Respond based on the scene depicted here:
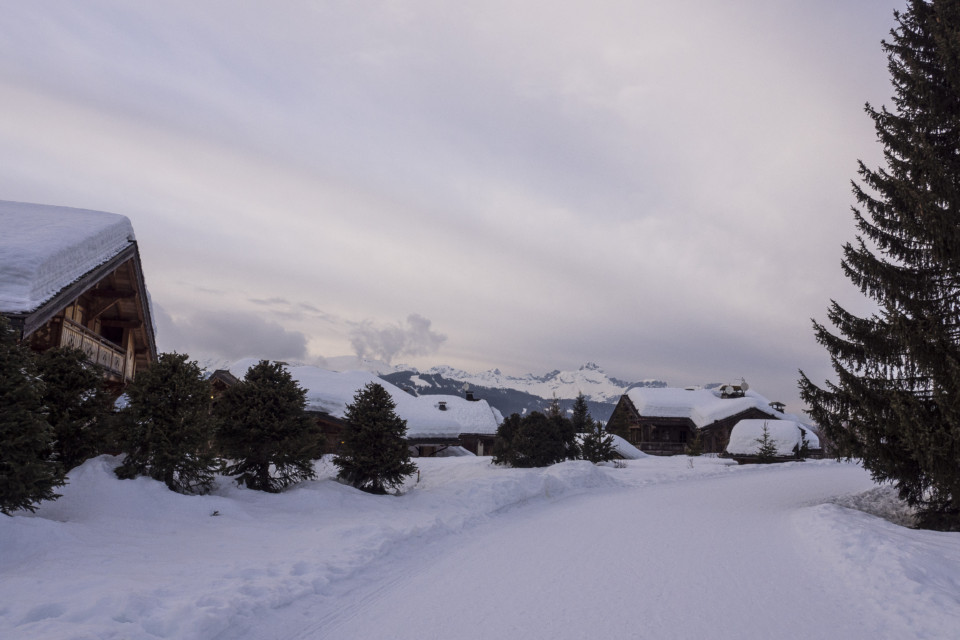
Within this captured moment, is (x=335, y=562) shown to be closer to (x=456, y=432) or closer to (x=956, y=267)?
(x=956, y=267)

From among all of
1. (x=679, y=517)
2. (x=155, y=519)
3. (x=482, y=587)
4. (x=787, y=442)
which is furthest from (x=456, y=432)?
(x=482, y=587)

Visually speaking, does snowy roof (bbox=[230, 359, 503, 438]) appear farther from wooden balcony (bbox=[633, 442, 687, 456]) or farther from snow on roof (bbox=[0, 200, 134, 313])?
snow on roof (bbox=[0, 200, 134, 313])

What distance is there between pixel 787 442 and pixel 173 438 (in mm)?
35119

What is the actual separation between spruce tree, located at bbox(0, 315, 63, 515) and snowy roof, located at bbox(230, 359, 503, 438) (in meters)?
23.1

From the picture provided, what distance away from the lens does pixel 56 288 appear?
12469 millimetres

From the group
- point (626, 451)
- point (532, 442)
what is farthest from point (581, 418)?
point (626, 451)

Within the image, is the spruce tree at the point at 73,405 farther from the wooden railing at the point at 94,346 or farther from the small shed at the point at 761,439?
the small shed at the point at 761,439

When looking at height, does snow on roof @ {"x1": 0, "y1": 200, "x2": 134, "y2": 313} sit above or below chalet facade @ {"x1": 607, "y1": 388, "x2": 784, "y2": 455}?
above

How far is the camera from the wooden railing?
15320 millimetres

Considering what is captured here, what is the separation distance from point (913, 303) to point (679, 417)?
4314 centimetres

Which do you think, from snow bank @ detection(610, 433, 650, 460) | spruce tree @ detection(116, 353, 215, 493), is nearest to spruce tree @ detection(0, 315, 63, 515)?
spruce tree @ detection(116, 353, 215, 493)

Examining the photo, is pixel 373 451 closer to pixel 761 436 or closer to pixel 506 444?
pixel 506 444

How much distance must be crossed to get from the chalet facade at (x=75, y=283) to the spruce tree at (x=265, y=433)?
10.5ft

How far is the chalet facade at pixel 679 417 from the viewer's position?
163 ft
